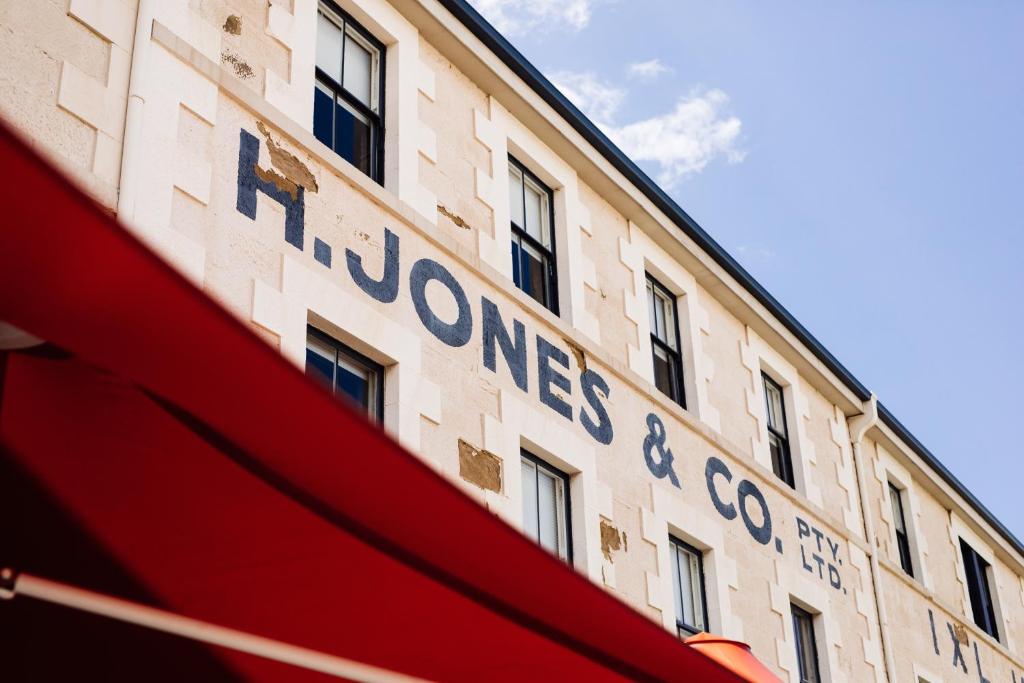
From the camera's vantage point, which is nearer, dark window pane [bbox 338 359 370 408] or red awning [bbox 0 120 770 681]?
red awning [bbox 0 120 770 681]

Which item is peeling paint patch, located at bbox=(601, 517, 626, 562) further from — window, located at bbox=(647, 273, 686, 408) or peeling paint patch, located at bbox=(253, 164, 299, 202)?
peeling paint patch, located at bbox=(253, 164, 299, 202)

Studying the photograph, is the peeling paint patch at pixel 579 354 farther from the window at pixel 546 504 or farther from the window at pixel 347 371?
the window at pixel 347 371

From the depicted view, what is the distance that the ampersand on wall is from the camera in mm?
11079

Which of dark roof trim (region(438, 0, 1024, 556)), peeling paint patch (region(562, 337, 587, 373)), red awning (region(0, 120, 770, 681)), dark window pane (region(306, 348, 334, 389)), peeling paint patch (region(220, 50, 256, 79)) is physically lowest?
red awning (region(0, 120, 770, 681))

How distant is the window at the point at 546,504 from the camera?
379 inches

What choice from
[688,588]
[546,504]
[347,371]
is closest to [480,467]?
[546,504]

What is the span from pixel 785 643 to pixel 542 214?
184 inches

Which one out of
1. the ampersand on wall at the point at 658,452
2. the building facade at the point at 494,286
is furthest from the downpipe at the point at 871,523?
the ampersand on wall at the point at 658,452

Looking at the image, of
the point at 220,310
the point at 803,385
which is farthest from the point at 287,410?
the point at 803,385

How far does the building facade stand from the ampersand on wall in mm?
32

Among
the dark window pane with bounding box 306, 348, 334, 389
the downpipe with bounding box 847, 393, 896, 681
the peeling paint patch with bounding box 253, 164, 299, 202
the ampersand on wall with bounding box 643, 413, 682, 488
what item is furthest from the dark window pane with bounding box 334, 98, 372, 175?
the downpipe with bounding box 847, 393, 896, 681

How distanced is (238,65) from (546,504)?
3901 millimetres

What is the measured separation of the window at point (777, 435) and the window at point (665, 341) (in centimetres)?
188

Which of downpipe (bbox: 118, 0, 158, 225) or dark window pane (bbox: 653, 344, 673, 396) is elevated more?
dark window pane (bbox: 653, 344, 673, 396)
